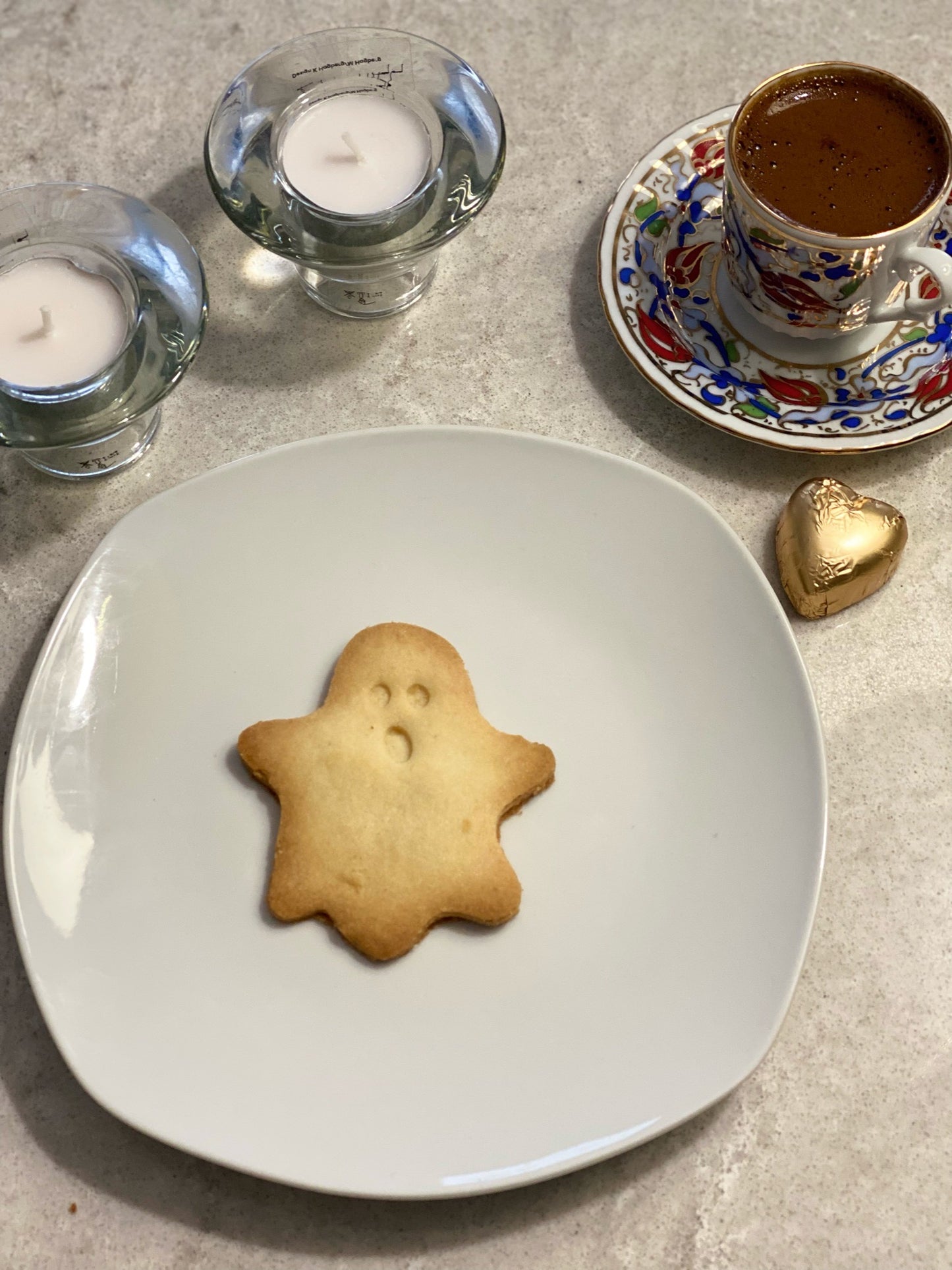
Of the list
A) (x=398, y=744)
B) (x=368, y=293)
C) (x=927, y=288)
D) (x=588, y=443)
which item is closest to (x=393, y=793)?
(x=398, y=744)

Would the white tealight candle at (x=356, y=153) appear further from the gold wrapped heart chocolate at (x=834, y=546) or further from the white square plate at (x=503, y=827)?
the gold wrapped heart chocolate at (x=834, y=546)

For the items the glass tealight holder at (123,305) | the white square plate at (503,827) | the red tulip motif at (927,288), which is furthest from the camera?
the red tulip motif at (927,288)

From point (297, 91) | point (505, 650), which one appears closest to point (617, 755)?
point (505, 650)

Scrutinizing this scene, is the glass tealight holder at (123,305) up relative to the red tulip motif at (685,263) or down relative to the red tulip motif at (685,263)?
up

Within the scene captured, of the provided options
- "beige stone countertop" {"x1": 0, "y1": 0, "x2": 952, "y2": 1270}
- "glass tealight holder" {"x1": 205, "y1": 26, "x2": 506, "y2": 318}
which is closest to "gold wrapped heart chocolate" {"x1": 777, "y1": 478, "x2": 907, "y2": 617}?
"beige stone countertop" {"x1": 0, "y1": 0, "x2": 952, "y2": 1270}

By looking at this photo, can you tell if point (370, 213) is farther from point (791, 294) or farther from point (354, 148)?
point (791, 294)

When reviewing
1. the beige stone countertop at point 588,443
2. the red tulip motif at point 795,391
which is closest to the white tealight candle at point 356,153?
the beige stone countertop at point 588,443

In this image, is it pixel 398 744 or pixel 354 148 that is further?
pixel 354 148
